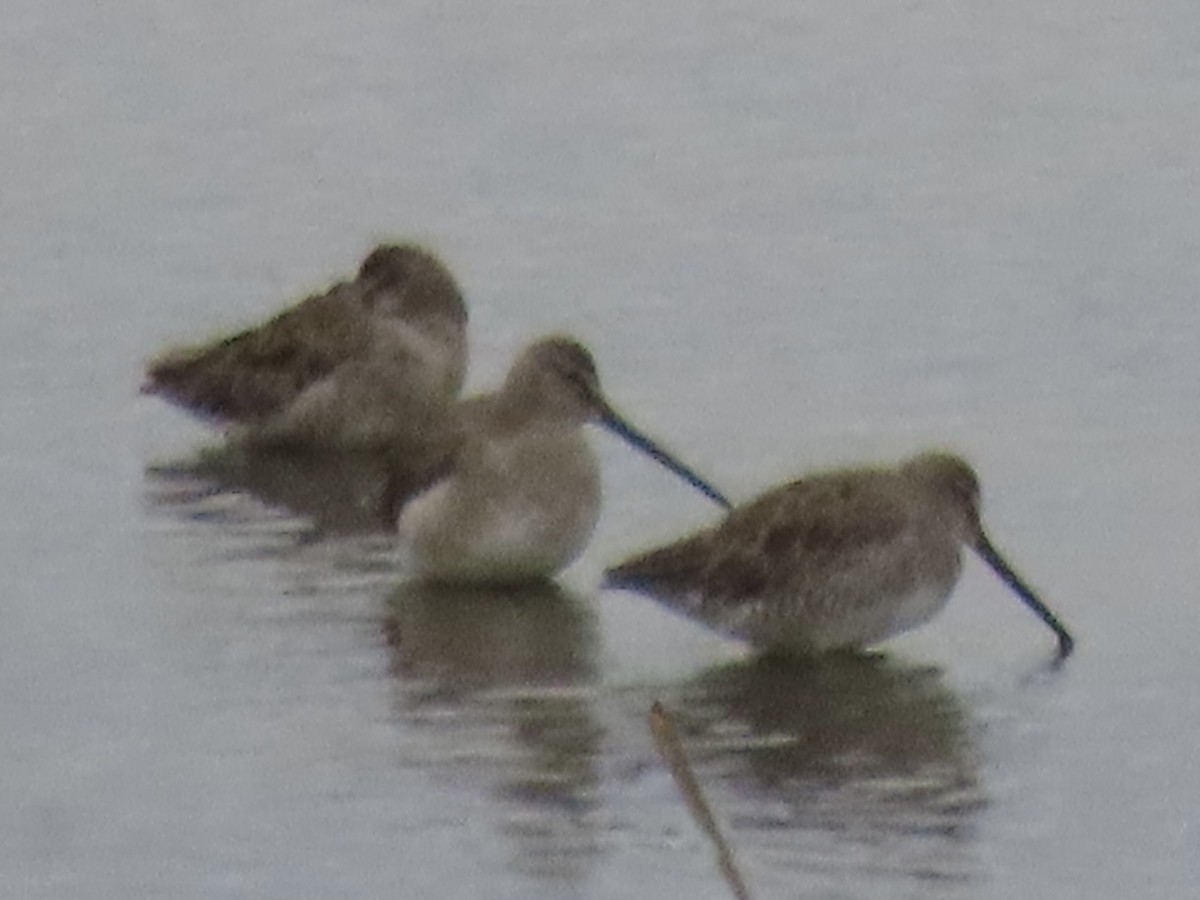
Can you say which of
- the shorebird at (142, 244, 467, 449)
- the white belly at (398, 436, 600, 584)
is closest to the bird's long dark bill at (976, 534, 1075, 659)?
the white belly at (398, 436, 600, 584)

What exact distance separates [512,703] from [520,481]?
1.08 m

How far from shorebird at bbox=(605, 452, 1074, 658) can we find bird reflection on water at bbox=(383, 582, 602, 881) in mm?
287

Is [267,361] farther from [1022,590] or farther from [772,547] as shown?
[1022,590]

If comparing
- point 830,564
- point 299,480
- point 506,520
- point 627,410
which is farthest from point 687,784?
point 299,480

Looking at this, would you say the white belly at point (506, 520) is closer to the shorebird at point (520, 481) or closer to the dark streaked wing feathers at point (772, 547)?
the shorebird at point (520, 481)

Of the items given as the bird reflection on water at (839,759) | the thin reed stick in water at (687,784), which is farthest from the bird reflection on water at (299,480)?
the thin reed stick in water at (687,784)

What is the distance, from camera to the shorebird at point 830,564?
774cm

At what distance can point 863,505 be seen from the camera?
793 centimetres

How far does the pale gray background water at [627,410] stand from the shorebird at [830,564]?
117 millimetres

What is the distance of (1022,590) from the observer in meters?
7.79

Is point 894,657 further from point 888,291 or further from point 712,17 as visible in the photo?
point 712,17

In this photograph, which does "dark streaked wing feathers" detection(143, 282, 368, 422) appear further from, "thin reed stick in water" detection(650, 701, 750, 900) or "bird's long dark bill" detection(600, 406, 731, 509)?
"thin reed stick in water" detection(650, 701, 750, 900)

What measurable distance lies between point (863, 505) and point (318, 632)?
4.04 feet

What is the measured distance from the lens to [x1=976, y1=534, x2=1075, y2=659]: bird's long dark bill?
302 inches
